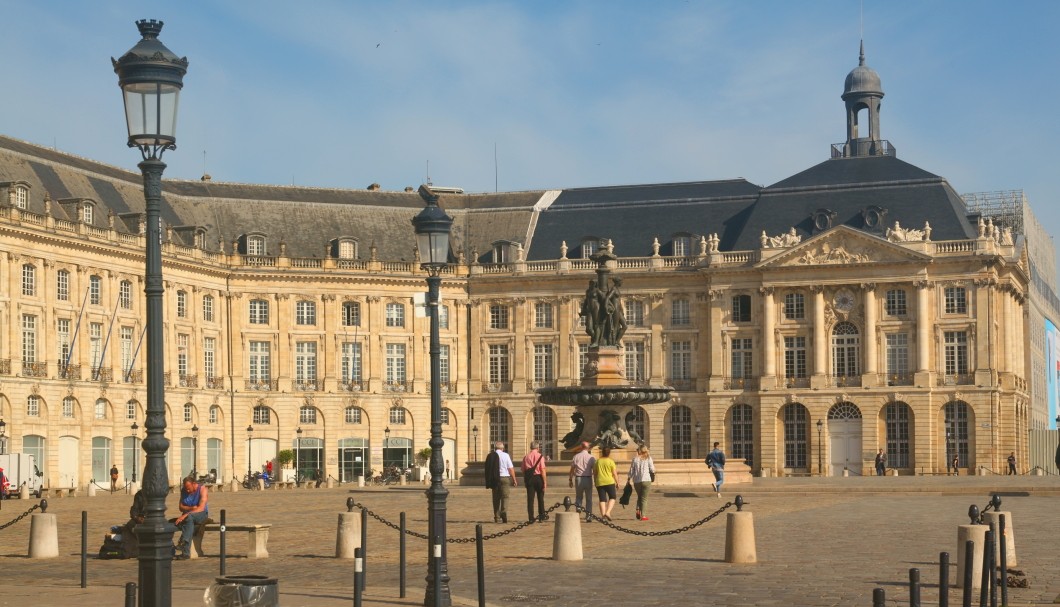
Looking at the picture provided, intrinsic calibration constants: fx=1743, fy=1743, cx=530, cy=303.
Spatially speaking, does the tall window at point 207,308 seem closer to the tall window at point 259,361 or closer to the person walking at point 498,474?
the tall window at point 259,361

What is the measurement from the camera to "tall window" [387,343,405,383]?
3642 inches

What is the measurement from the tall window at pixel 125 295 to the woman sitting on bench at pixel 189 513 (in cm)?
5426

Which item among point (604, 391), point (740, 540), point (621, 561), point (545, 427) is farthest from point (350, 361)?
point (740, 540)

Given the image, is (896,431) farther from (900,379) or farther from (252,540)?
(252,540)

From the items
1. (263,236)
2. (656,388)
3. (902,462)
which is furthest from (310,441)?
(656,388)

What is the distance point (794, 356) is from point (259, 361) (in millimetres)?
27547

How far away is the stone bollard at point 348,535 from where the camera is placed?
27.4 m

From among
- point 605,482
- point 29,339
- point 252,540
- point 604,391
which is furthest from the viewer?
point 29,339

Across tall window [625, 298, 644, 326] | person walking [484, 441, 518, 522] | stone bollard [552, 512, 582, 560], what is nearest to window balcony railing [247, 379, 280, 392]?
tall window [625, 298, 644, 326]

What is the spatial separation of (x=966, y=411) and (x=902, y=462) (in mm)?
4049

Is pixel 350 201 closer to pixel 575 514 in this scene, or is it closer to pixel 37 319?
pixel 37 319

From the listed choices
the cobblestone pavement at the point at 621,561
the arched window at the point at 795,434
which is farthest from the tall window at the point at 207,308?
the cobblestone pavement at the point at 621,561

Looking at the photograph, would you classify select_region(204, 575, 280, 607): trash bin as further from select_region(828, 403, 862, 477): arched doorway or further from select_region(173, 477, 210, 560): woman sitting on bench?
select_region(828, 403, 862, 477): arched doorway

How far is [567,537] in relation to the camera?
26391 mm
